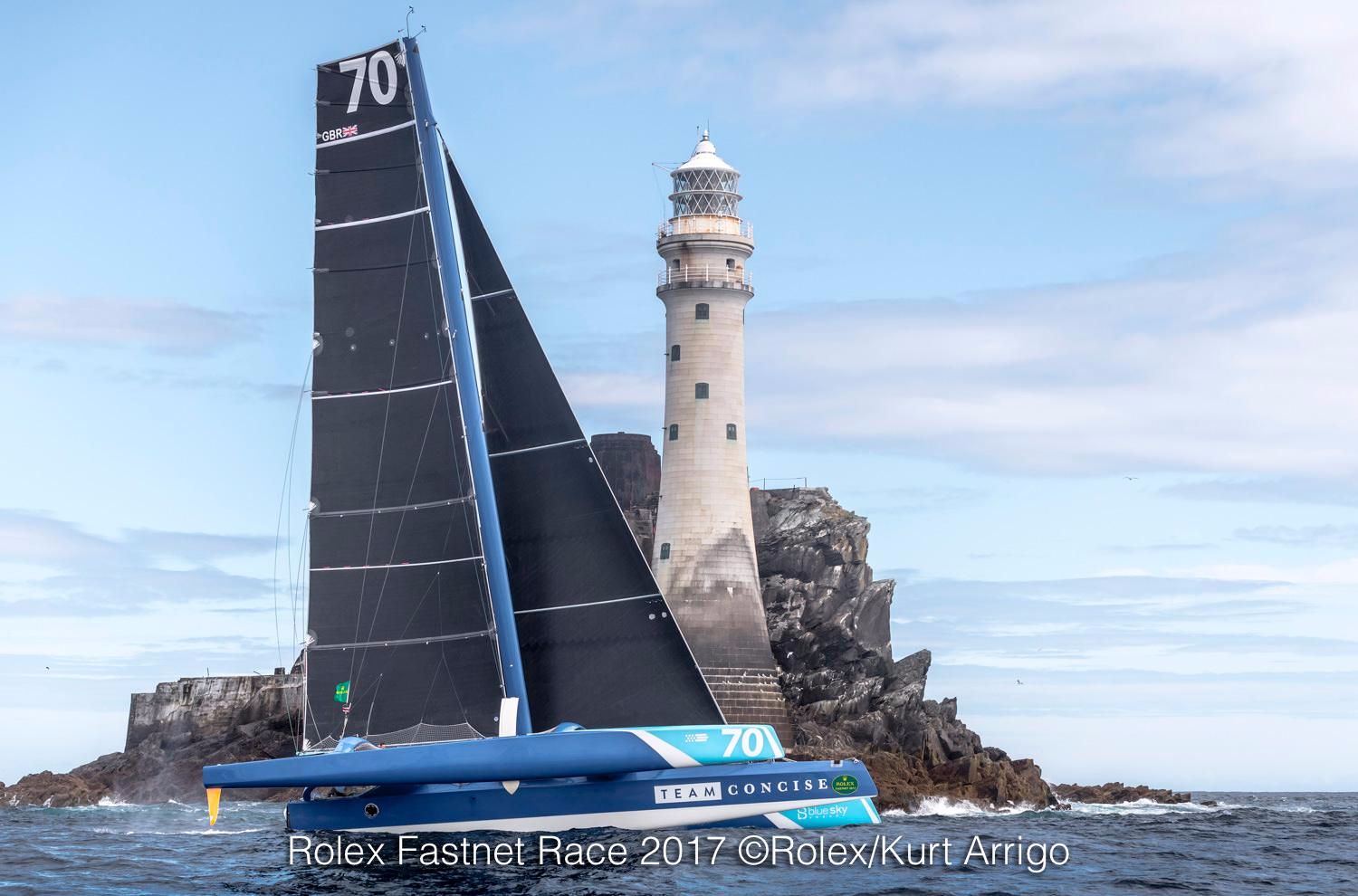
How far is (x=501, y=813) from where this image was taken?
19.8 metres

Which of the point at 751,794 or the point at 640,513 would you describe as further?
the point at 640,513

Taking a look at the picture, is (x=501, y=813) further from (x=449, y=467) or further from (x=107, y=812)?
(x=107, y=812)

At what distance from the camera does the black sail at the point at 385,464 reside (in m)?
21.1

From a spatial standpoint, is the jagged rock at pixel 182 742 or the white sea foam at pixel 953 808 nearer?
the white sea foam at pixel 953 808

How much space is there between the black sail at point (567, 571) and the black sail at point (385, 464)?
762 millimetres

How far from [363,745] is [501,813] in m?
2.04

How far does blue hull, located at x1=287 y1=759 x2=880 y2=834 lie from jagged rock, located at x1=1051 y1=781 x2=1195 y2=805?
2906 centimetres

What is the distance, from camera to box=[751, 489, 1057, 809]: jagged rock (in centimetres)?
4116

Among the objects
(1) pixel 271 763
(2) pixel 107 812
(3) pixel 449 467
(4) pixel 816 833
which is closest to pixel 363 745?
(1) pixel 271 763

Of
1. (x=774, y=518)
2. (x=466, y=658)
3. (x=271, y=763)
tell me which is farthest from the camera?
(x=774, y=518)

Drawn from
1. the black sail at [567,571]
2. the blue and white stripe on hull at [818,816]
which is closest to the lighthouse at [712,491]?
the black sail at [567,571]

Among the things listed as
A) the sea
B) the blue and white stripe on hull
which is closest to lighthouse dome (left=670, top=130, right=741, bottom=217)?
the sea

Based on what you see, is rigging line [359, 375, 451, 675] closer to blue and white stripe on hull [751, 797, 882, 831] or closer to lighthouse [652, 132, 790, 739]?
blue and white stripe on hull [751, 797, 882, 831]

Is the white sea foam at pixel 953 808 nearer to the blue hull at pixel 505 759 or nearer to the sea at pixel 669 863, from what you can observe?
the sea at pixel 669 863
